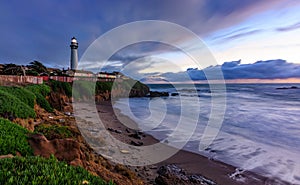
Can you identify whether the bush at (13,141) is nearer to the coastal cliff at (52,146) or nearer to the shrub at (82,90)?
the coastal cliff at (52,146)

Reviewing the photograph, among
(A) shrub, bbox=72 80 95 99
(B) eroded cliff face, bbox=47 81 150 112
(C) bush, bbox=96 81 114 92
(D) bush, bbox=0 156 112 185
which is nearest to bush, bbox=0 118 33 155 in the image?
(D) bush, bbox=0 156 112 185

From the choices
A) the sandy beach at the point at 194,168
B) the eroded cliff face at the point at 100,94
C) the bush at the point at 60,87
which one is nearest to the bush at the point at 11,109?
the sandy beach at the point at 194,168

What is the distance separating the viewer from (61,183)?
8.03ft

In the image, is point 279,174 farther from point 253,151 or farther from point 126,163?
point 126,163

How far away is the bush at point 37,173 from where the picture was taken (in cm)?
237

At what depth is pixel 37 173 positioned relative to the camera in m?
2.59

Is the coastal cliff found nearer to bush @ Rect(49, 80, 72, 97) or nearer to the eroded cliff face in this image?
the eroded cliff face

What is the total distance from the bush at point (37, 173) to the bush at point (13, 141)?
44.8 inches

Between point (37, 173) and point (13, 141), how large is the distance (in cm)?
208

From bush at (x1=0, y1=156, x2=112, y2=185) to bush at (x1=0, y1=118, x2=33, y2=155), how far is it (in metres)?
1.14

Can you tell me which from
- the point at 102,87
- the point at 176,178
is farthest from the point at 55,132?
the point at 102,87

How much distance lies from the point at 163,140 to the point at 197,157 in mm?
3031

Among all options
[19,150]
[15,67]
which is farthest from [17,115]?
[15,67]

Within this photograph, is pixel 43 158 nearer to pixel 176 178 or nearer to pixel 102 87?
pixel 176 178
